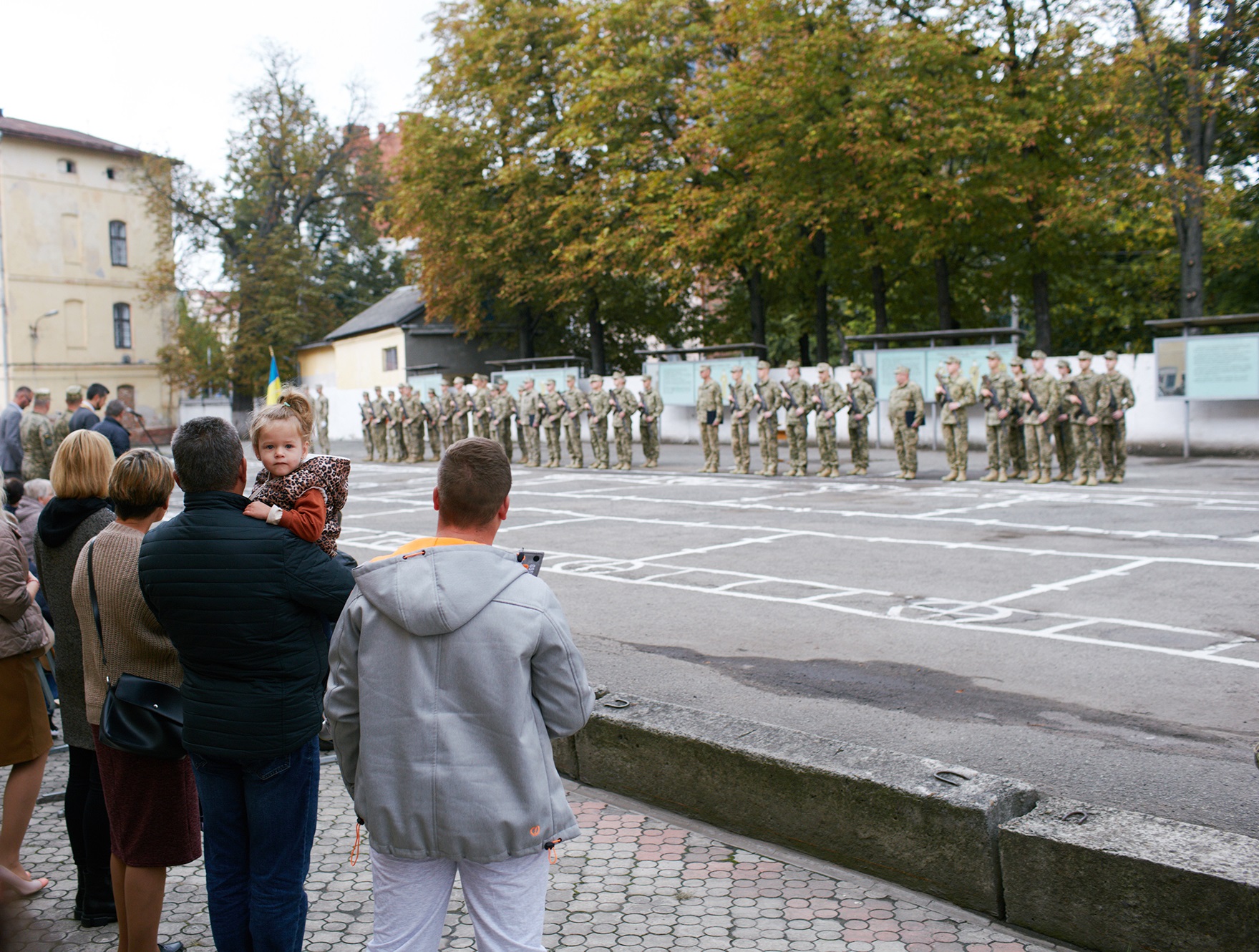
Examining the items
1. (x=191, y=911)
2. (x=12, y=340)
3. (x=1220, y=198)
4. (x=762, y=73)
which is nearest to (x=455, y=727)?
(x=191, y=911)

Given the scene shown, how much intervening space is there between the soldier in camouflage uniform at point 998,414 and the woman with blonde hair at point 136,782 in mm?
17352

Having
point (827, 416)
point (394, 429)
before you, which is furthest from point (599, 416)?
point (394, 429)

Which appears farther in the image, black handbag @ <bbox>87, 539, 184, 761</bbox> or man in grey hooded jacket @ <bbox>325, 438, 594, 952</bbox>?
black handbag @ <bbox>87, 539, 184, 761</bbox>

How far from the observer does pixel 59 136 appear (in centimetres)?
5434

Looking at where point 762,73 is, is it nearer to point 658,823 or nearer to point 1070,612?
point 1070,612

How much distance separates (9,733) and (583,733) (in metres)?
2.41

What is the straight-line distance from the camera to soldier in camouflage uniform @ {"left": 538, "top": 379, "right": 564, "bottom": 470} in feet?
90.3

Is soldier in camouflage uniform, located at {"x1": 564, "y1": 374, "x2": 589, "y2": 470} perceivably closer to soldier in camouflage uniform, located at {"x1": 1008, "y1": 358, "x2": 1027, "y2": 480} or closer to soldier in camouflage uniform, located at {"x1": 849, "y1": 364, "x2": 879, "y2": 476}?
soldier in camouflage uniform, located at {"x1": 849, "y1": 364, "x2": 879, "y2": 476}

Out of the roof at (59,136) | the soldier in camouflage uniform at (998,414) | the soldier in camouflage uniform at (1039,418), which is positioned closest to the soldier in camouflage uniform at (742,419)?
the soldier in camouflage uniform at (998,414)

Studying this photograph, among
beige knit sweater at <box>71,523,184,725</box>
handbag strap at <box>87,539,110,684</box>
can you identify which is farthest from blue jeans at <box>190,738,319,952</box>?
handbag strap at <box>87,539,110,684</box>

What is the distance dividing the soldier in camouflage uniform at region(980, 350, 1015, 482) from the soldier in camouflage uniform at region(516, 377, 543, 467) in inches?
446

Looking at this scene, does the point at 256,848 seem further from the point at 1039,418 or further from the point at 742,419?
the point at 742,419

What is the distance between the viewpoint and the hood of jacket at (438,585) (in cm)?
270

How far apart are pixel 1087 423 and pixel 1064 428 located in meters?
0.73
